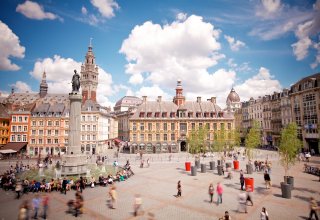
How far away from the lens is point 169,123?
198 ft

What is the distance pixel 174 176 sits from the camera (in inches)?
1099

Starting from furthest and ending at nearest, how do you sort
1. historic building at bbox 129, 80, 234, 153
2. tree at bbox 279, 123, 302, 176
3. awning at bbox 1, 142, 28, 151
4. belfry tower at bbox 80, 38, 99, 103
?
belfry tower at bbox 80, 38, 99, 103 → historic building at bbox 129, 80, 234, 153 → awning at bbox 1, 142, 28, 151 → tree at bbox 279, 123, 302, 176

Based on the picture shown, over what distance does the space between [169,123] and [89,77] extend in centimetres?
5045

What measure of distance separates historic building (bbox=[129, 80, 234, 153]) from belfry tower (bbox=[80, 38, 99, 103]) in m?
39.2

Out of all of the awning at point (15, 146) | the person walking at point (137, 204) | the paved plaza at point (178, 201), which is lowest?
the paved plaza at point (178, 201)

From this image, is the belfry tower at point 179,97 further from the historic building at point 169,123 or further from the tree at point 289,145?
the tree at point 289,145

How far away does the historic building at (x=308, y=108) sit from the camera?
170ft

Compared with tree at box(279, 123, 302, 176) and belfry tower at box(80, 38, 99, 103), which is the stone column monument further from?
belfry tower at box(80, 38, 99, 103)

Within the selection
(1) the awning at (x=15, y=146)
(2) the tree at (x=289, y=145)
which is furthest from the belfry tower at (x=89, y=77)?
(2) the tree at (x=289, y=145)

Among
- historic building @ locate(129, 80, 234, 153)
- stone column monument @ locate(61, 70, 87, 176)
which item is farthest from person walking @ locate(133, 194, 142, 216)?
historic building @ locate(129, 80, 234, 153)

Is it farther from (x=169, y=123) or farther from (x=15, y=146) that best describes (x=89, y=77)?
(x=169, y=123)

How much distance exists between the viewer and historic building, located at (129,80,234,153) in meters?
59.0

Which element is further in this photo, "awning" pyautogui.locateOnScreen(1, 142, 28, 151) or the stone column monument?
"awning" pyautogui.locateOnScreen(1, 142, 28, 151)

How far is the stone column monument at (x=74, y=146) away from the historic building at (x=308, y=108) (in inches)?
2105
